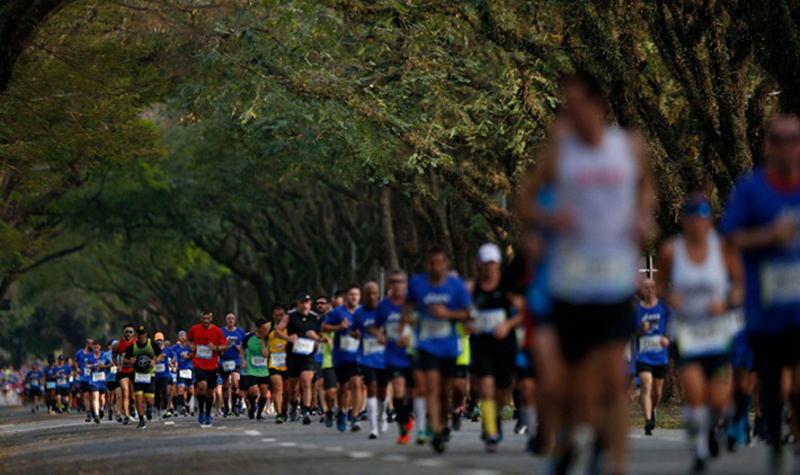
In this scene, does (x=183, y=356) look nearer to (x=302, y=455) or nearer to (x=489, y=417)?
(x=302, y=455)

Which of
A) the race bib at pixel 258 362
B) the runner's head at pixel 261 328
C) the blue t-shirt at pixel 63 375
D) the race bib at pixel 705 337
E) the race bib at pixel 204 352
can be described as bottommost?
the race bib at pixel 705 337

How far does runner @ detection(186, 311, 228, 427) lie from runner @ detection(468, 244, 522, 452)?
39.7 ft

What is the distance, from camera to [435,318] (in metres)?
15.2

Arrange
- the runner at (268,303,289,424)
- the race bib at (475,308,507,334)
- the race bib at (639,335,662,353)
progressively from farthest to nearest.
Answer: the runner at (268,303,289,424) < the race bib at (639,335,662,353) < the race bib at (475,308,507,334)

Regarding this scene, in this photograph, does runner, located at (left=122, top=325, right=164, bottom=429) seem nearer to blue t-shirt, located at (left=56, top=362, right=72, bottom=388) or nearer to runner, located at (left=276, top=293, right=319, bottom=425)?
runner, located at (left=276, top=293, right=319, bottom=425)

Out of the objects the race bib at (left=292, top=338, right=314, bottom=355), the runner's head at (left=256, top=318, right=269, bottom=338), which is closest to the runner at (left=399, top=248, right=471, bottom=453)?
the race bib at (left=292, top=338, right=314, bottom=355)

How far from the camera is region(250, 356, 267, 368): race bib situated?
29.2 meters

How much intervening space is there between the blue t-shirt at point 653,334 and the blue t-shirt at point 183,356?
63.2 feet

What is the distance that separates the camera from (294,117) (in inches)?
1339

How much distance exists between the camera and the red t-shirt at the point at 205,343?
28.1m

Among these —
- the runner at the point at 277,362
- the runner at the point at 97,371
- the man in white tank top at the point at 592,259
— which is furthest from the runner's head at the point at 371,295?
the runner at the point at 97,371

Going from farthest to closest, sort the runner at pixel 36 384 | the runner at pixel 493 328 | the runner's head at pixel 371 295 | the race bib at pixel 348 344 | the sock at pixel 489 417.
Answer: the runner at pixel 36 384 < the race bib at pixel 348 344 < the runner's head at pixel 371 295 < the runner at pixel 493 328 < the sock at pixel 489 417

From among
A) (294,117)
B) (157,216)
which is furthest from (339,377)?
(157,216)

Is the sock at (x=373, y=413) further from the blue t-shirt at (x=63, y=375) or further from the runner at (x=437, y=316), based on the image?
the blue t-shirt at (x=63, y=375)
